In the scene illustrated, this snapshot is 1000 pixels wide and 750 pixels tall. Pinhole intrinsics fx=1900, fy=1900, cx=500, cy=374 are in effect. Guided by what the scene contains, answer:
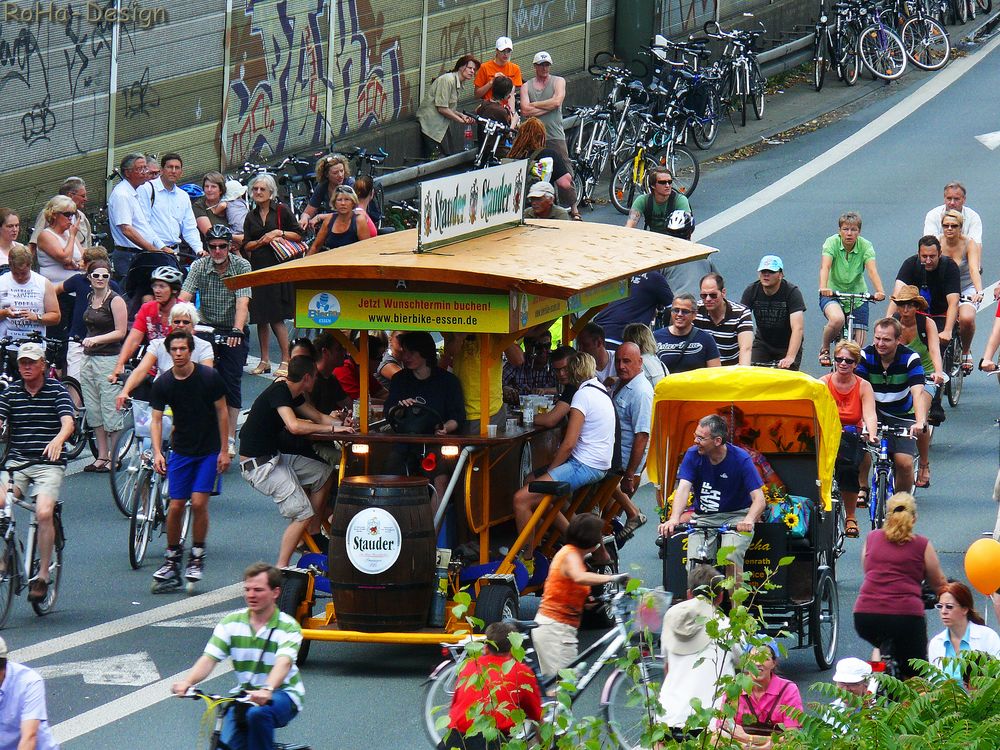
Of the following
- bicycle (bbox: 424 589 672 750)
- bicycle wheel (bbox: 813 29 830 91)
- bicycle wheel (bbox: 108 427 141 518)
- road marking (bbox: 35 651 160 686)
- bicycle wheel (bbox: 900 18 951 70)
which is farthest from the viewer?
bicycle wheel (bbox: 900 18 951 70)

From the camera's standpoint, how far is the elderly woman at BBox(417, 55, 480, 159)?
25.7 metres

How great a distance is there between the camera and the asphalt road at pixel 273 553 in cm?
1091

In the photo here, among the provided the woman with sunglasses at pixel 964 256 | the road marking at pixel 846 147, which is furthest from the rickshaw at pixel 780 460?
the road marking at pixel 846 147

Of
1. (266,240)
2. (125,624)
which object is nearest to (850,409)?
(125,624)

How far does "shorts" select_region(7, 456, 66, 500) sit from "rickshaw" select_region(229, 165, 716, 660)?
1.78 meters

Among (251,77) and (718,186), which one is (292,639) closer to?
(251,77)

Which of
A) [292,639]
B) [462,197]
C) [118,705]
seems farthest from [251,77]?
[292,639]

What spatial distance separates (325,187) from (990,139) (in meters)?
13.2

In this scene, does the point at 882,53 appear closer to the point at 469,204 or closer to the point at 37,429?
the point at 469,204

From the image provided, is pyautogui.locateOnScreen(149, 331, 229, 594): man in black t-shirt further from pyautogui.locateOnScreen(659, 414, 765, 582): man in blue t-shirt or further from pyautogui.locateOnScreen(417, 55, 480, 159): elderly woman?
pyautogui.locateOnScreen(417, 55, 480, 159): elderly woman

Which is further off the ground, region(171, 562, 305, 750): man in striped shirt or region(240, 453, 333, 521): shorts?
region(240, 453, 333, 521): shorts

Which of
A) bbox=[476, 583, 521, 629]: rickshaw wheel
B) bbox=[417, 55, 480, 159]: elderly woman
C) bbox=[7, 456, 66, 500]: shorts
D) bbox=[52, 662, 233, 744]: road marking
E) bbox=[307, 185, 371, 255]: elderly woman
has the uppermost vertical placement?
bbox=[417, 55, 480, 159]: elderly woman

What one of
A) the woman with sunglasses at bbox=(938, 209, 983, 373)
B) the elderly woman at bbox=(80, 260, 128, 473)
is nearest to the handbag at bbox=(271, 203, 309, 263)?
the elderly woman at bbox=(80, 260, 128, 473)

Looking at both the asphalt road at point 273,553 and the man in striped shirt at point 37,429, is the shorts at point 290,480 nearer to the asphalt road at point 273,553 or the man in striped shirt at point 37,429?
the asphalt road at point 273,553
